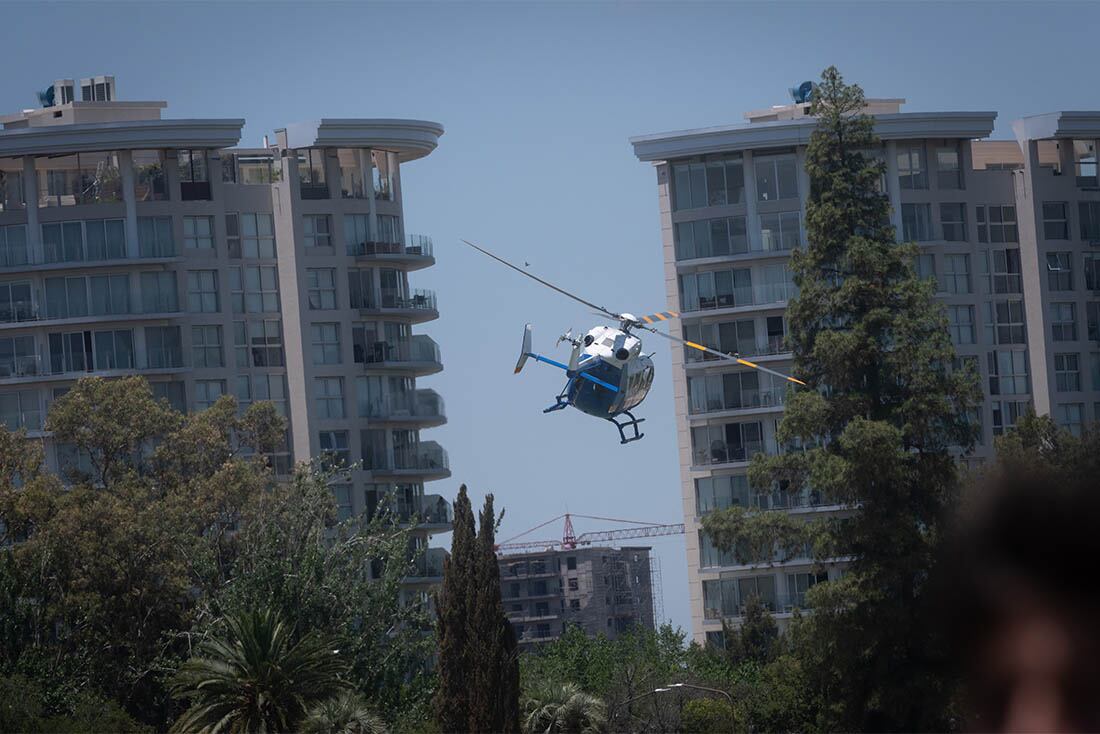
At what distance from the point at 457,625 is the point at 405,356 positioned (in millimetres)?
34039

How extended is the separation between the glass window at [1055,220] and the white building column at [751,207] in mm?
14504

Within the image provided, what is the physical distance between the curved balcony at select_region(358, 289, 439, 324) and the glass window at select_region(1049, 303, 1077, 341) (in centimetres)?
2930

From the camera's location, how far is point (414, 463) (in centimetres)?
8106

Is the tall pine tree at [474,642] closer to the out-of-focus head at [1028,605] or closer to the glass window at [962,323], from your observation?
the glass window at [962,323]

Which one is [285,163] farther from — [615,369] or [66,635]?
[615,369]

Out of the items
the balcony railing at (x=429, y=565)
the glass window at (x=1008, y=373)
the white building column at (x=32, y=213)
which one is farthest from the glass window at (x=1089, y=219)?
the white building column at (x=32, y=213)

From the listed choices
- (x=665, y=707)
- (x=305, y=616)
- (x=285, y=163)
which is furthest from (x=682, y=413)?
(x=305, y=616)

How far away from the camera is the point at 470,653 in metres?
47.8

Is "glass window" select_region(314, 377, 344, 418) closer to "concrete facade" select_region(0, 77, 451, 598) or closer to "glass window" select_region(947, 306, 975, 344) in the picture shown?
"concrete facade" select_region(0, 77, 451, 598)

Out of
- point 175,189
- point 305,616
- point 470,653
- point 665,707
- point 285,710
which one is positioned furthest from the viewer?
point 175,189

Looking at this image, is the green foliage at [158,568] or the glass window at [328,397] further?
the glass window at [328,397]

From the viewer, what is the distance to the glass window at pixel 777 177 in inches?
3223

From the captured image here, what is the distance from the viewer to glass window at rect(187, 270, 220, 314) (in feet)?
256

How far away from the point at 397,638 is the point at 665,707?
9.35 metres
